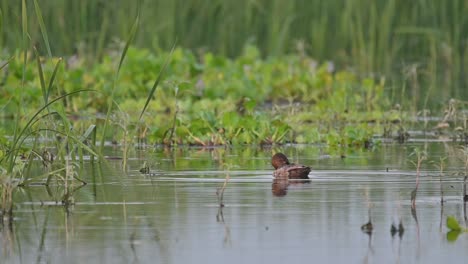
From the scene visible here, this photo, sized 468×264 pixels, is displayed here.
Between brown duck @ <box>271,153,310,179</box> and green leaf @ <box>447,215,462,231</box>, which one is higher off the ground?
brown duck @ <box>271,153,310,179</box>

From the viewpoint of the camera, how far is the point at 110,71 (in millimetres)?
14531

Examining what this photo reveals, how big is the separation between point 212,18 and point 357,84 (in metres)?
3.45

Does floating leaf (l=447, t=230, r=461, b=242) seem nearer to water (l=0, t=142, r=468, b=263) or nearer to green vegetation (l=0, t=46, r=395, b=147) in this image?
water (l=0, t=142, r=468, b=263)

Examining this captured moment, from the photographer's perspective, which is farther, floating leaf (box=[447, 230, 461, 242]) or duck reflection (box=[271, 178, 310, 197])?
duck reflection (box=[271, 178, 310, 197])

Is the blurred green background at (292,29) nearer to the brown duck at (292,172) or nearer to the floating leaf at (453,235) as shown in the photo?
the brown duck at (292,172)

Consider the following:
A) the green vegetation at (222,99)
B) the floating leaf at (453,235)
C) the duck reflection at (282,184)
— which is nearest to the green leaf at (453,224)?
the floating leaf at (453,235)

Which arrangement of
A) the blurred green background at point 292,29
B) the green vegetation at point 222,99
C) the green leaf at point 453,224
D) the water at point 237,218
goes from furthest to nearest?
the blurred green background at point 292,29 < the green vegetation at point 222,99 < the green leaf at point 453,224 < the water at point 237,218

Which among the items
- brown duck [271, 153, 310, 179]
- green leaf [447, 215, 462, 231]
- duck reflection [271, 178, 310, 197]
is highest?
brown duck [271, 153, 310, 179]

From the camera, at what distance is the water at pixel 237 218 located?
508cm

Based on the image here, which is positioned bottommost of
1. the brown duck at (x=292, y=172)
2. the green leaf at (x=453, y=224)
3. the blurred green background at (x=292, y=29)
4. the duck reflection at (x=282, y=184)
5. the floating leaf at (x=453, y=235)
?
the floating leaf at (x=453, y=235)

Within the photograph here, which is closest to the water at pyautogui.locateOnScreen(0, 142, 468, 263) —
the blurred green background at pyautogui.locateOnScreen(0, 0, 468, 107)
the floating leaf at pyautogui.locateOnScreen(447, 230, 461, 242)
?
the floating leaf at pyautogui.locateOnScreen(447, 230, 461, 242)

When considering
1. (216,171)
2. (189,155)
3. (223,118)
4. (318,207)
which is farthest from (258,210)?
(223,118)

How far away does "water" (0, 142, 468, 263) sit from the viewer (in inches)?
200

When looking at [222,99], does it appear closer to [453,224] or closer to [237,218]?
[237,218]
